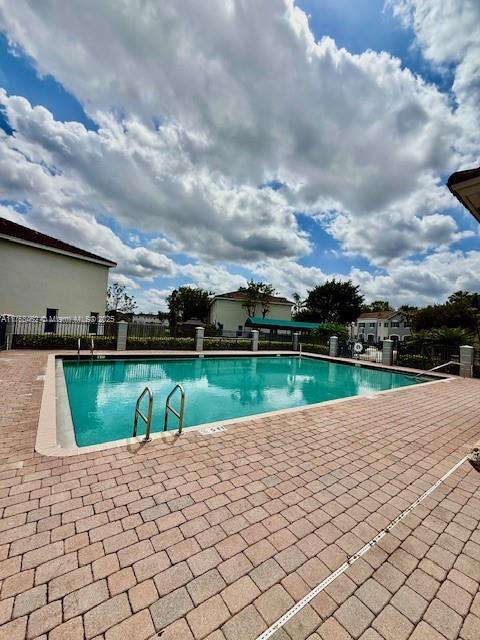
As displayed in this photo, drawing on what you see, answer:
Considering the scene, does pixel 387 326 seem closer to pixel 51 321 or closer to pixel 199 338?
pixel 199 338

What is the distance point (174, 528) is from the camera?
97.9 inches

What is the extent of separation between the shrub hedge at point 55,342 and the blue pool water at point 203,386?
278cm

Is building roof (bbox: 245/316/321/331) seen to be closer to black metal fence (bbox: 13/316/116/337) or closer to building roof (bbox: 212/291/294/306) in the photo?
building roof (bbox: 212/291/294/306)

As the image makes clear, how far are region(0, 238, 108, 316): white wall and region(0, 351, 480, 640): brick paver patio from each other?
741 inches

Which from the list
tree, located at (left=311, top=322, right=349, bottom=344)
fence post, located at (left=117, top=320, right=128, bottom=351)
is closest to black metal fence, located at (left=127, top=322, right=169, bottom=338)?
fence post, located at (left=117, top=320, right=128, bottom=351)

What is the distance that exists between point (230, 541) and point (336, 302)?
50.8 meters

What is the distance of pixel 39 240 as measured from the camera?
64.4ft

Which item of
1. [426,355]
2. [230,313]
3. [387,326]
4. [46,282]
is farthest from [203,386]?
[387,326]

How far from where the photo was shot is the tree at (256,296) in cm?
3972

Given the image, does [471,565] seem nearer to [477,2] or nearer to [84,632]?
[84,632]

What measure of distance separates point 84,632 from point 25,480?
208 cm

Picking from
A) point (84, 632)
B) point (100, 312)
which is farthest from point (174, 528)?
point (100, 312)

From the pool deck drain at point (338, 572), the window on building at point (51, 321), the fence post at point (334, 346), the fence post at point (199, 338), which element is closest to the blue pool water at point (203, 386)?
the fence post at point (199, 338)

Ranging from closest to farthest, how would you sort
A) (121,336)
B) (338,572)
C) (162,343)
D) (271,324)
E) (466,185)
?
(338,572) < (466,185) < (121,336) < (162,343) < (271,324)
